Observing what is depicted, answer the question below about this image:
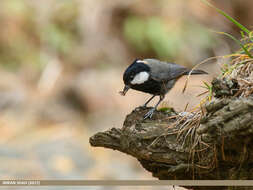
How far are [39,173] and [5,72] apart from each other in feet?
16.6

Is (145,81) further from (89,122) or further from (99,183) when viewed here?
(89,122)

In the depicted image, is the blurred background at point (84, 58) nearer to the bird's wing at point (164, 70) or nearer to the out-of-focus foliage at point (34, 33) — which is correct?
the out-of-focus foliage at point (34, 33)

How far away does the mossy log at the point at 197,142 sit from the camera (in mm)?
2391

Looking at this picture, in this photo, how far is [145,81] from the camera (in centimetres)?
409

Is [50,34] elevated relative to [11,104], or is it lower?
elevated

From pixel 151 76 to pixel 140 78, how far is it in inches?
8.1

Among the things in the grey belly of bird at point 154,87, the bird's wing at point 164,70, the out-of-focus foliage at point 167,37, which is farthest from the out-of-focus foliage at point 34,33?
the grey belly of bird at point 154,87

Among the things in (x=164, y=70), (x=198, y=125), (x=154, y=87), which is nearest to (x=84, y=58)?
(x=164, y=70)

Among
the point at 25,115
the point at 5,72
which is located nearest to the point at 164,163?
the point at 25,115

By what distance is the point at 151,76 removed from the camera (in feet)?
13.7

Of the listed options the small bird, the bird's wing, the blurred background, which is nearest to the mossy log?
the small bird

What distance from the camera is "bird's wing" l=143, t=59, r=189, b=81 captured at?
4.25 meters

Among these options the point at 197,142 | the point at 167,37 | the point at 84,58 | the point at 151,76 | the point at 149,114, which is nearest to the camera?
the point at 197,142

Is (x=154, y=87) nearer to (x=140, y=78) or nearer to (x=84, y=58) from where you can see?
(x=140, y=78)
